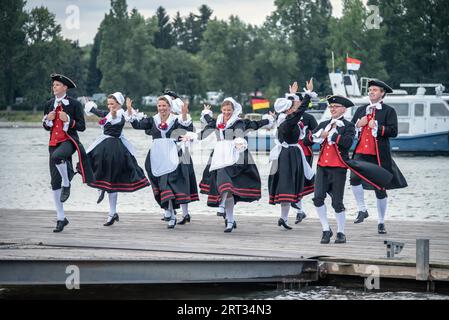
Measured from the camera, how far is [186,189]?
44.6ft

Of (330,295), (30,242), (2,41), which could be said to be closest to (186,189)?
(30,242)

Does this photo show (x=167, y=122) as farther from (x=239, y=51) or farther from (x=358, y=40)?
(x=239, y=51)

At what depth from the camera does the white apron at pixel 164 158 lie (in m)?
13.5

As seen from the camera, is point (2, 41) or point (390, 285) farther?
point (2, 41)

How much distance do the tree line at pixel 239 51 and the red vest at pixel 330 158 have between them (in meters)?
55.0

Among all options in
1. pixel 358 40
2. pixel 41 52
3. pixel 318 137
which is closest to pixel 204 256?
pixel 318 137

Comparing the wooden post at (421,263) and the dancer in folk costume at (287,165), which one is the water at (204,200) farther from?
the dancer in folk costume at (287,165)

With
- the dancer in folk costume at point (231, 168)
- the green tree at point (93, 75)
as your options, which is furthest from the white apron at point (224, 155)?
the green tree at point (93, 75)

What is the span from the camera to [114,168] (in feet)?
45.1

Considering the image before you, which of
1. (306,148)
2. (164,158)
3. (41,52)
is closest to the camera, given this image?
(164,158)

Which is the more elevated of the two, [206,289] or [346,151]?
[346,151]

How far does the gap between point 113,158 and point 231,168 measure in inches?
63.0
